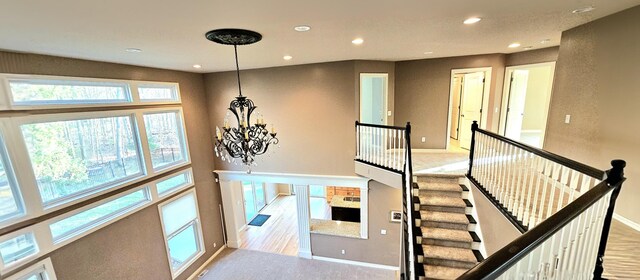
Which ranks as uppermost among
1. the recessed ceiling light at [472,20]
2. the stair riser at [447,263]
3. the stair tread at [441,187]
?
the recessed ceiling light at [472,20]

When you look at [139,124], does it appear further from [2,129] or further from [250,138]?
[250,138]

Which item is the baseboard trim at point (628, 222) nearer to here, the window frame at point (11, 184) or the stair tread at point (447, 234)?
the stair tread at point (447, 234)

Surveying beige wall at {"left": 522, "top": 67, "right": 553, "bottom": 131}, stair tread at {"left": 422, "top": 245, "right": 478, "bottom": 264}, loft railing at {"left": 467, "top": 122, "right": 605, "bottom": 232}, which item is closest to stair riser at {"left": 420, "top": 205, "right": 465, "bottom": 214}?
loft railing at {"left": 467, "top": 122, "right": 605, "bottom": 232}

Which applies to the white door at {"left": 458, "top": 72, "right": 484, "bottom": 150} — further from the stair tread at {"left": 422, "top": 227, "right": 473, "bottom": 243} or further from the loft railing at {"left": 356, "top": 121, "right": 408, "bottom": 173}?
the stair tread at {"left": 422, "top": 227, "right": 473, "bottom": 243}

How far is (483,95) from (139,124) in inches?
296

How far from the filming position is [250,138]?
10.5 feet

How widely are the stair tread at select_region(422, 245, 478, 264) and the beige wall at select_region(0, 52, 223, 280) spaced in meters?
5.18

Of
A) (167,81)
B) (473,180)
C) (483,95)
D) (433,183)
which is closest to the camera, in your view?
(473,180)

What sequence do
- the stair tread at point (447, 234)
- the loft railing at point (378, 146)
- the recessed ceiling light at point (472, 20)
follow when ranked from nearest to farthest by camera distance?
the recessed ceiling light at point (472, 20), the stair tread at point (447, 234), the loft railing at point (378, 146)

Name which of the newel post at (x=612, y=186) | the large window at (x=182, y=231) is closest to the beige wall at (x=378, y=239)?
the large window at (x=182, y=231)

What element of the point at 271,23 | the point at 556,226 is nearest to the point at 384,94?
the point at 271,23

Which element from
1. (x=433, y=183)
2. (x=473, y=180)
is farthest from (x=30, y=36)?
(x=473, y=180)

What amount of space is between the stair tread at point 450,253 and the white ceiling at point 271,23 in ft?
9.57

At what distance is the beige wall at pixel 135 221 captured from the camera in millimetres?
3557
